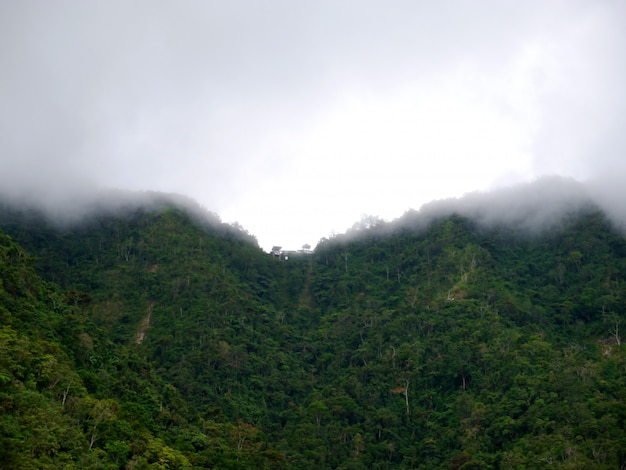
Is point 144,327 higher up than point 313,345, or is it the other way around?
point 313,345

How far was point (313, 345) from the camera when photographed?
67.3m

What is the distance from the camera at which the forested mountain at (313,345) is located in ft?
130

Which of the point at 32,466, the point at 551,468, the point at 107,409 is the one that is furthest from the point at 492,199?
the point at 32,466

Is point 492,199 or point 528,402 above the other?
point 492,199

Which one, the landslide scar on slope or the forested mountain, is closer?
the forested mountain

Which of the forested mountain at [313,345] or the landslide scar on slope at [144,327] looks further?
the landslide scar on slope at [144,327]

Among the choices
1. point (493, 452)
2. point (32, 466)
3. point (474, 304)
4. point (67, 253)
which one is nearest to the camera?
point (32, 466)

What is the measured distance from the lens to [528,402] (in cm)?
4741

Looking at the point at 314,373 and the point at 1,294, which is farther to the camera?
the point at 314,373

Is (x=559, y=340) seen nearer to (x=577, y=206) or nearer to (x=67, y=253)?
(x=577, y=206)

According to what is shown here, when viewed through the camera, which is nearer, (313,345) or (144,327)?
(144,327)

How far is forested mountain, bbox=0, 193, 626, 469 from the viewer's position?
39.8m

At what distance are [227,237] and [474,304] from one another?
33.5 metres

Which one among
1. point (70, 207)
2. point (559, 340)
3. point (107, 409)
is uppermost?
point (70, 207)
